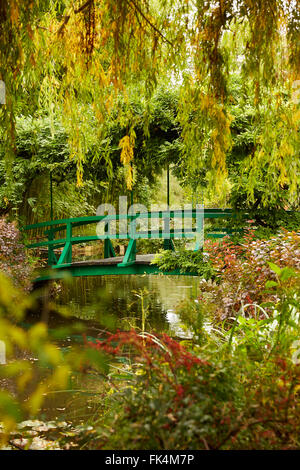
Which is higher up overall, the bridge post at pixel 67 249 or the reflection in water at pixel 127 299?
the bridge post at pixel 67 249

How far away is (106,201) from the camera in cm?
1235

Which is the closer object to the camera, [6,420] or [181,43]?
[181,43]

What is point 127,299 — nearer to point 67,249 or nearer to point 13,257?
point 67,249

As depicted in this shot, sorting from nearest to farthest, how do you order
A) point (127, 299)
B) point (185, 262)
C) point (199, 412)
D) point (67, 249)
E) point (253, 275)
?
point (199, 412)
point (253, 275)
point (185, 262)
point (67, 249)
point (127, 299)

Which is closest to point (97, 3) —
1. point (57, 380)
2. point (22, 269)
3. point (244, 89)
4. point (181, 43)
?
point (181, 43)

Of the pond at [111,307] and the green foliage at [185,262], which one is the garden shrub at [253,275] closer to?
the pond at [111,307]

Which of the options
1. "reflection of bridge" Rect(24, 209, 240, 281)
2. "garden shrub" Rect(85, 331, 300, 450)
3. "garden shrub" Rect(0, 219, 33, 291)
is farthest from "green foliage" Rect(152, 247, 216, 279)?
"garden shrub" Rect(85, 331, 300, 450)

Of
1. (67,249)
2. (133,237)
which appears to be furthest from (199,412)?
(67,249)

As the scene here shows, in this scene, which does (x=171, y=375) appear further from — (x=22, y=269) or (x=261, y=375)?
(x=22, y=269)

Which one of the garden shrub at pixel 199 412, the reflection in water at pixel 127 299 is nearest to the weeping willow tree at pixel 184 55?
the garden shrub at pixel 199 412

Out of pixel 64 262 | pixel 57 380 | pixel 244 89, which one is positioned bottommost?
pixel 57 380

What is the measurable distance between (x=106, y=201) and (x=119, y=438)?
1094 centimetres

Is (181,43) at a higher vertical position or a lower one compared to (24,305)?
higher

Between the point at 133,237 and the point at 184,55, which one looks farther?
the point at 133,237
